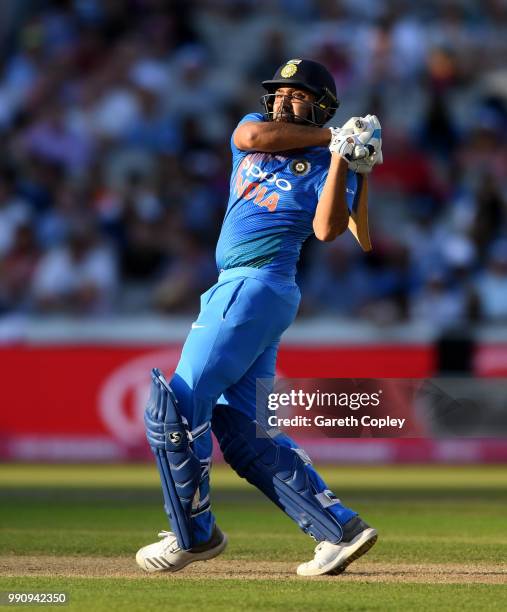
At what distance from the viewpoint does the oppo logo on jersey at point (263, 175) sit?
529 centimetres

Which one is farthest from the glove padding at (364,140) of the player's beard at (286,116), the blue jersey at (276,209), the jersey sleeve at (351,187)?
the player's beard at (286,116)

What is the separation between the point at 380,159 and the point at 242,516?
3412 millimetres

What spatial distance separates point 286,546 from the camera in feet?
21.0

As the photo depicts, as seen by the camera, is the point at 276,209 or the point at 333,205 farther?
the point at 276,209

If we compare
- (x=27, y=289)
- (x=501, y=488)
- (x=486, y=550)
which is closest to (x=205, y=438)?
(x=486, y=550)

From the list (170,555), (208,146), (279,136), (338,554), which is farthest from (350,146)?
(208,146)

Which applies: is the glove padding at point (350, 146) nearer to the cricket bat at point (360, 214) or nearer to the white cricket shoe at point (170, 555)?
the cricket bat at point (360, 214)

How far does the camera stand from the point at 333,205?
500cm

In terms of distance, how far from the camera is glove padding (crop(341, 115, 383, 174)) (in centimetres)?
493

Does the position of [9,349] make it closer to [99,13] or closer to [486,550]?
[99,13]

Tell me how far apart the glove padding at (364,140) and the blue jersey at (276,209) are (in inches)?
12.2

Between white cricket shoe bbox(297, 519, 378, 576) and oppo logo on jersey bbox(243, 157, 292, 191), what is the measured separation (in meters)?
1.38

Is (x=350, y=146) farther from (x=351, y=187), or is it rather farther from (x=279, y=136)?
(x=279, y=136)

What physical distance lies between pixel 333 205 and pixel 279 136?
39cm
